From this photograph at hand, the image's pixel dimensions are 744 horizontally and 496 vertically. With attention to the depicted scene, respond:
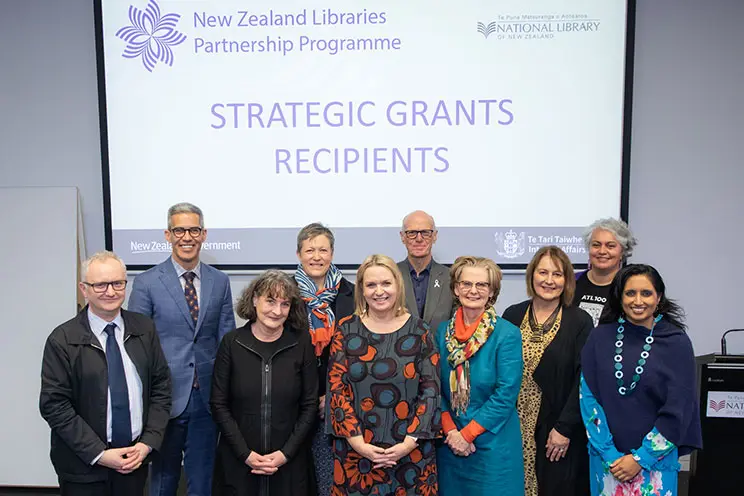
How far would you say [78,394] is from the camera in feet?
6.46

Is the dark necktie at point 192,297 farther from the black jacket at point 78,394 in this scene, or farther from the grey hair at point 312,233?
the grey hair at point 312,233

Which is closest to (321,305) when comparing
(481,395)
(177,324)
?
(177,324)

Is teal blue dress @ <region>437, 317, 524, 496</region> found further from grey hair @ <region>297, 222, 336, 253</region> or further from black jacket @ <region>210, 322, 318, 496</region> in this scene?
grey hair @ <region>297, 222, 336, 253</region>

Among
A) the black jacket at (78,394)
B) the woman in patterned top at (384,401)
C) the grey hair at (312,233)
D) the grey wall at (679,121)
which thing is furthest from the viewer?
the grey wall at (679,121)

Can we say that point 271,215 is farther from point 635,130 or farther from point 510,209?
point 635,130

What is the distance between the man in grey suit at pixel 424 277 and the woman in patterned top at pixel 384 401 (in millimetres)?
450

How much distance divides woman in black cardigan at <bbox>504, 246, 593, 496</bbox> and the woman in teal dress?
16cm

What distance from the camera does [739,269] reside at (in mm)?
3432

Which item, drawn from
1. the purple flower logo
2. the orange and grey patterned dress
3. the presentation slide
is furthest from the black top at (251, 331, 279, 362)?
the purple flower logo

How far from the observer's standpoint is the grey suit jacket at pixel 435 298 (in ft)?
8.30

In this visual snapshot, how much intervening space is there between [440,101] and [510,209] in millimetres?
841

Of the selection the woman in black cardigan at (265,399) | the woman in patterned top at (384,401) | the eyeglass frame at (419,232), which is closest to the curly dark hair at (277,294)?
the woman in black cardigan at (265,399)

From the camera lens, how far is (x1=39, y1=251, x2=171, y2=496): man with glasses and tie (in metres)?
1.93

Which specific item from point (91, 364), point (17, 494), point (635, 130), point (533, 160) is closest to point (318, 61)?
point (533, 160)
